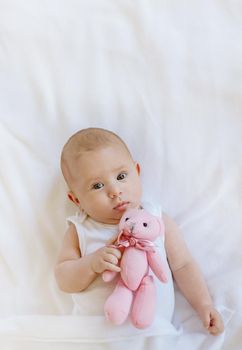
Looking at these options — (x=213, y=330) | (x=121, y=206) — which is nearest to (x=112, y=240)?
(x=121, y=206)

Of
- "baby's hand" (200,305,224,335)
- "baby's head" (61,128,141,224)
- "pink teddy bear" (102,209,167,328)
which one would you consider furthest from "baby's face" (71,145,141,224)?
"baby's hand" (200,305,224,335)

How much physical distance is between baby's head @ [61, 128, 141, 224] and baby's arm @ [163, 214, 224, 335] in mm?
111

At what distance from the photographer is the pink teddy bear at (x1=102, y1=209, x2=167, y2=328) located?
121 cm

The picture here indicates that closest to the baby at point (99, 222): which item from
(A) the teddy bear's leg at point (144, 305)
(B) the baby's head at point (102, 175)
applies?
(B) the baby's head at point (102, 175)

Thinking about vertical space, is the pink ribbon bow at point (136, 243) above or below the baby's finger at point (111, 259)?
above

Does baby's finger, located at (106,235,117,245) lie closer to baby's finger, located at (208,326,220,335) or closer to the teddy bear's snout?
the teddy bear's snout

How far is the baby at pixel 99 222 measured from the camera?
1.33 m

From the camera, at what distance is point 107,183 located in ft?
4.43

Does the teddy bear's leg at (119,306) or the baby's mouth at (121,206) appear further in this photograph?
the baby's mouth at (121,206)

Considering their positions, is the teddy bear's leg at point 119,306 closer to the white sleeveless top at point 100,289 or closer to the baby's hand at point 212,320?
the white sleeveless top at point 100,289

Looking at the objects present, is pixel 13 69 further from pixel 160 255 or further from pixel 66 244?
pixel 160 255

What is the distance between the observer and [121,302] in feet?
4.00

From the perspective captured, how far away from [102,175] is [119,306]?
0.95 ft

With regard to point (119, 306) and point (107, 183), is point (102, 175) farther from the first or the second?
point (119, 306)
